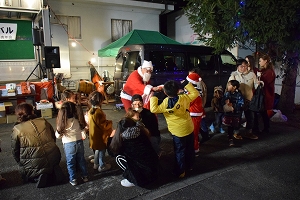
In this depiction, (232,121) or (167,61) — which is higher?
(167,61)

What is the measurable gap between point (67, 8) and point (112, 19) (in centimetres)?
245

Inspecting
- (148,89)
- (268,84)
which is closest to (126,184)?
(148,89)

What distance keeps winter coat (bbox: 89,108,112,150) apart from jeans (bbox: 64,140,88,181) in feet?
0.85

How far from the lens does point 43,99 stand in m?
8.10

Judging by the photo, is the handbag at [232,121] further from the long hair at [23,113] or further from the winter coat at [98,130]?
the long hair at [23,113]

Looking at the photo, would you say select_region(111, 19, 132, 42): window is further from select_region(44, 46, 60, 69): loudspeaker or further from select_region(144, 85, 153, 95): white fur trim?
select_region(144, 85, 153, 95): white fur trim

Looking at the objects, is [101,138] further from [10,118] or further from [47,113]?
[10,118]

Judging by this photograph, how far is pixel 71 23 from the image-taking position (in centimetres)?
1207

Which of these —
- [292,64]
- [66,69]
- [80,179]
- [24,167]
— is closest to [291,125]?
[292,64]

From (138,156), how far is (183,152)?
0.69 m

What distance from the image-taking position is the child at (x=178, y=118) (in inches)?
128

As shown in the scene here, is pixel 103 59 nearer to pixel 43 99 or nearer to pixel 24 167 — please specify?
pixel 43 99

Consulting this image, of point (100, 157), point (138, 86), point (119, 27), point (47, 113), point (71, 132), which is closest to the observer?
point (71, 132)

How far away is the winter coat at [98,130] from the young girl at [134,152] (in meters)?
0.47
